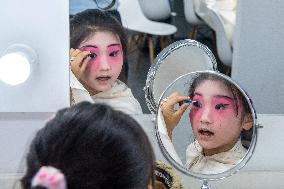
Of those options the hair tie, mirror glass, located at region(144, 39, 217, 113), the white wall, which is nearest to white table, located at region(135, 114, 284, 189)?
the white wall

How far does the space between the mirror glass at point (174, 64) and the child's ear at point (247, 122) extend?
0.33 ft

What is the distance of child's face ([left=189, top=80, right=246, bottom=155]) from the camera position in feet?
2.79

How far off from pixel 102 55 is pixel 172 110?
0.51 feet

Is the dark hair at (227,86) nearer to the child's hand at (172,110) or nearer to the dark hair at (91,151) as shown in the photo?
the child's hand at (172,110)

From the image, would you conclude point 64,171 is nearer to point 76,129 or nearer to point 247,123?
point 76,129

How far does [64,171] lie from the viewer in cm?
56

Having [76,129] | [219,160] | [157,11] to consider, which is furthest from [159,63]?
[76,129]

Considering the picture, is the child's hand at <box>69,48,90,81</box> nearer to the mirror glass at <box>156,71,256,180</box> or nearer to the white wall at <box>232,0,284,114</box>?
the mirror glass at <box>156,71,256,180</box>

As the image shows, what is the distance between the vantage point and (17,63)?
811 millimetres

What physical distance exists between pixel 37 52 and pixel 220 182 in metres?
0.40

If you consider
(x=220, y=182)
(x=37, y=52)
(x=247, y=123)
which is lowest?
(x=220, y=182)

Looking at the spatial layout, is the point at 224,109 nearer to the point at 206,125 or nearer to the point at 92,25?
the point at 206,125

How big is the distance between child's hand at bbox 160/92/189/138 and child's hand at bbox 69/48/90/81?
15cm

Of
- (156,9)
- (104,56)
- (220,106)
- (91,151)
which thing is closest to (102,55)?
(104,56)
